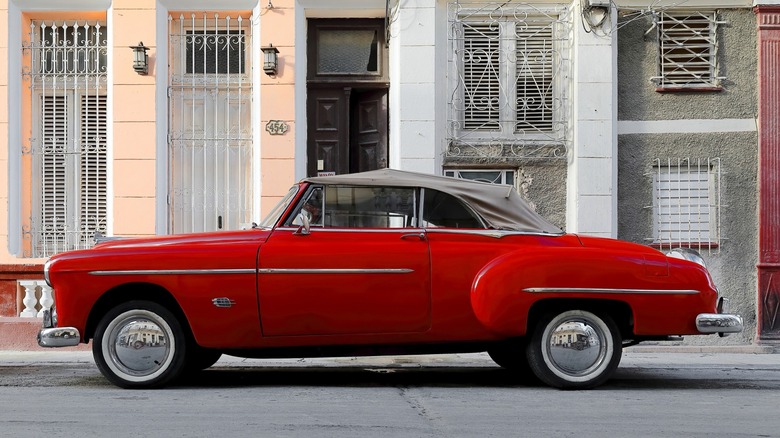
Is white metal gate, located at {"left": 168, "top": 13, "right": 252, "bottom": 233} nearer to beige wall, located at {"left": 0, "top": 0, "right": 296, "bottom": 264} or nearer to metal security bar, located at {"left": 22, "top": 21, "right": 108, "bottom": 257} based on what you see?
beige wall, located at {"left": 0, "top": 0, "right": 296, "bottom": 264}

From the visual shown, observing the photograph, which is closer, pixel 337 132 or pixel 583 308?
pixel 583 308

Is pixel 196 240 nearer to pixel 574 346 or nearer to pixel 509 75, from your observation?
pixel 574 346

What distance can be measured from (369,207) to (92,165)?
6879 mm

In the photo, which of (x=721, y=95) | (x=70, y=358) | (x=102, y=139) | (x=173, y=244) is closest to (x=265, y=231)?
(x=173, y=244)

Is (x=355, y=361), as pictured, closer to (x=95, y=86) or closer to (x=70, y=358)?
(x=70, y=358)

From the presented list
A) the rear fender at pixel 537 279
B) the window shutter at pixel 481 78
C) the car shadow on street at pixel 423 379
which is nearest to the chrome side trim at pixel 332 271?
the rear fender at pixel 537 279

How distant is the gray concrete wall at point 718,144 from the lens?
44.6ft

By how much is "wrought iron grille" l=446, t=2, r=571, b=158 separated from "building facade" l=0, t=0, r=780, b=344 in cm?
2

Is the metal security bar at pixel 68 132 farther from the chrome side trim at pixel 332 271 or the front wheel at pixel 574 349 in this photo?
the front wheel at pixel 574 349

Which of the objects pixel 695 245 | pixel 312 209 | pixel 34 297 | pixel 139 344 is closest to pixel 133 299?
pixel 139 344

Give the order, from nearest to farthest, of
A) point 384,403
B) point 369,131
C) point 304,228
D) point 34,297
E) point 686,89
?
point 384,403 < point 304,228 < point 34,297 < point 686,89 < point 369,131

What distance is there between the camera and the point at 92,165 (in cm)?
1409

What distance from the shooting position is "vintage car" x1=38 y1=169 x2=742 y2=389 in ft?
26.1

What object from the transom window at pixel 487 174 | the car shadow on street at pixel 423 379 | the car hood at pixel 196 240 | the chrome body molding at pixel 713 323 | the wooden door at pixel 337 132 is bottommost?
the car shadow on street at pixel 423 379
